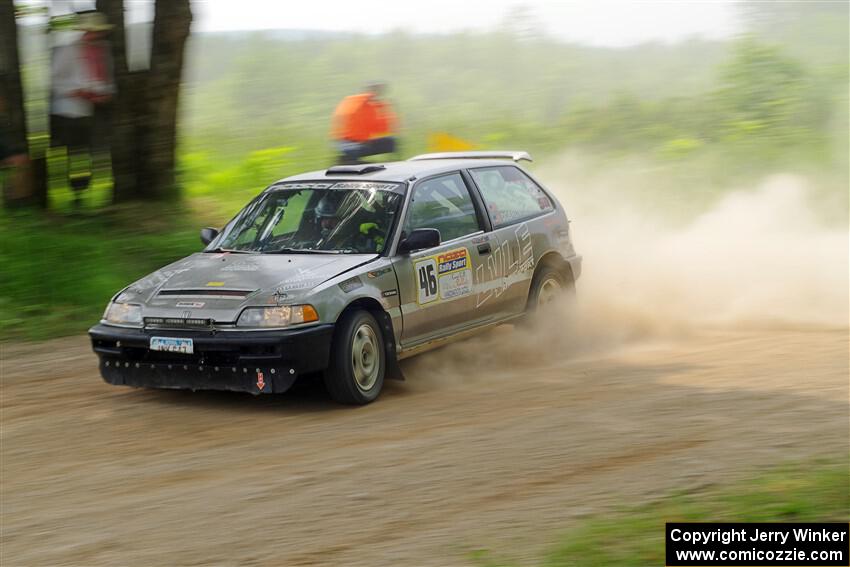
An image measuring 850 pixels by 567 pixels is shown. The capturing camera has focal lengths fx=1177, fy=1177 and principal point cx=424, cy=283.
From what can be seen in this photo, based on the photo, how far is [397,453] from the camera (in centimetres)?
679

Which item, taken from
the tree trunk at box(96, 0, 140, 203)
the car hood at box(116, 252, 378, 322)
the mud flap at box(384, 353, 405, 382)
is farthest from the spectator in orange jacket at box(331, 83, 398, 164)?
the mud flap at box(384, 353, 405, 382)

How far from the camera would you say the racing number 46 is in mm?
8656

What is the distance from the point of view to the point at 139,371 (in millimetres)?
7980

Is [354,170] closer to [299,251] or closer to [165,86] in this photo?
[299,251]

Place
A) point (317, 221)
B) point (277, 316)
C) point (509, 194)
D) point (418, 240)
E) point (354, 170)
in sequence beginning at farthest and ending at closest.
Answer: point (509, 194), point (354, 170), point (317, 221), point (418, 240), point (277, 316)

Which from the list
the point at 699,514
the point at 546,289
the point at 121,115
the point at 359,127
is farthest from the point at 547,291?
the point at 359,127

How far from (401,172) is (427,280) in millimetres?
1029

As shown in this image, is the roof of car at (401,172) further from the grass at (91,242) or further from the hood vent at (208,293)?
the grass at (91,242)

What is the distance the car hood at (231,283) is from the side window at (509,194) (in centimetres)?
166

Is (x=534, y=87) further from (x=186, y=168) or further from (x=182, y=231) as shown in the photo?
(x=182, y=231)

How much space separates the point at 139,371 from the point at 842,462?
4515 mm

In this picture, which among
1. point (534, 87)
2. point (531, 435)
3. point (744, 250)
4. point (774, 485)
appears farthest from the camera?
point (534, 87)

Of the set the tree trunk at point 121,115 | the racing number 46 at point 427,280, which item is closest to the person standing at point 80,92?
the tree trunk at point 121,115

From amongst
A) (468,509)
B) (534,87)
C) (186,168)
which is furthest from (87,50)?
(534,87)
